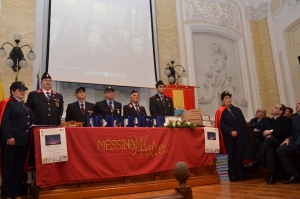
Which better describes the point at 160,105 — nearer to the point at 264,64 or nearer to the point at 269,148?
the point at 269,148

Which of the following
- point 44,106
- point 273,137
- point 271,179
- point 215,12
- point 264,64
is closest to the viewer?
point 44,106

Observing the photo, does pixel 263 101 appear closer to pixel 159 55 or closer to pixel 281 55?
pixel 281 55

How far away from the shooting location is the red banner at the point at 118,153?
3053mm

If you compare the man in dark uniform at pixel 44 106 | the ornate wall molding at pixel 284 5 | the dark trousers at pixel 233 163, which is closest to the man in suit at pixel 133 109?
the man in dark uniform at pixel 44 106

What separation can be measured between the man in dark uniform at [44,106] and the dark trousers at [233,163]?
8.90ft

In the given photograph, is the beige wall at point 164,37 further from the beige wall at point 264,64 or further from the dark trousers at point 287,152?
the dark trousers at point 287,152

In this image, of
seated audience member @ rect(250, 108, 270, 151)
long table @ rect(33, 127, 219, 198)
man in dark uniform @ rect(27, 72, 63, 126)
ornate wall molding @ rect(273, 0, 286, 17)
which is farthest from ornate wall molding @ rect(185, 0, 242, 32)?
man in dark uniform @ rect(27, 72, 63, 126)

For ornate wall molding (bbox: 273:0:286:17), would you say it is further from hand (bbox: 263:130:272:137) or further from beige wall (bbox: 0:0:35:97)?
beige wall (bbox: 0:0:35:97)

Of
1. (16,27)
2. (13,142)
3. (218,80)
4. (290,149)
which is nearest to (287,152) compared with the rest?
(290,149)

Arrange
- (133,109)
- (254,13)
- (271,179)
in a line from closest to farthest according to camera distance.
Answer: (271,179) → (133,109) → (254,13)

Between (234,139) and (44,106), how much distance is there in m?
2.99

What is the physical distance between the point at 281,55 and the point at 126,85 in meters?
4.73

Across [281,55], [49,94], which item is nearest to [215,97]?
[281,55]

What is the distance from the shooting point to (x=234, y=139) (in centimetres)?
460
